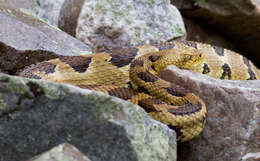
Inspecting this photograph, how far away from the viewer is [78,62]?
4961 mm

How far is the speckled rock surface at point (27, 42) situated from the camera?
15.7 feet

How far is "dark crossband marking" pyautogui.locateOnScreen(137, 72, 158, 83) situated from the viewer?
421 cm

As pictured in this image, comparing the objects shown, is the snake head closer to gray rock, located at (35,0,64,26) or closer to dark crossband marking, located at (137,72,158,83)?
dark crossband marking, located at (137,72,158,83)

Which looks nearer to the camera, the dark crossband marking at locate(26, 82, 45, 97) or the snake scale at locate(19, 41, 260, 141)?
the dark crossband marking at locate(26, 82, 45, 97)

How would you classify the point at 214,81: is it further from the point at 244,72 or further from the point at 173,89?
the point at 244,72

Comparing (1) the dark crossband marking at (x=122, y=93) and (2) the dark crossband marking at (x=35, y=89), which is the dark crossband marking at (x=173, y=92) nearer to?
(1) the dark crossband marking at (x=122, y=93)

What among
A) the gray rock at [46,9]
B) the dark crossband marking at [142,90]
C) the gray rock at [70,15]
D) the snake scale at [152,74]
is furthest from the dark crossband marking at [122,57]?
the gray rock at [46,9]

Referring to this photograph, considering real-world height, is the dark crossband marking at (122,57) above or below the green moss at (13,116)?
below

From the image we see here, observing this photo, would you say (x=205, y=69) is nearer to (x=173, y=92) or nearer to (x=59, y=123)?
(x=173, y=92)

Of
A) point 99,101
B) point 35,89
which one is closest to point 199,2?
point 99,101

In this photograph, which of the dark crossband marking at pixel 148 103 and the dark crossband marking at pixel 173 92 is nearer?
the dark crossband marking at pixel 148 103

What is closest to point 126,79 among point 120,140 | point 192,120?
point 192,120

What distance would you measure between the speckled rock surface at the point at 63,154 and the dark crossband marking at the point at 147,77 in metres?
1.99

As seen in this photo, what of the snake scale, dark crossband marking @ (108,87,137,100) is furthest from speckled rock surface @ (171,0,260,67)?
dark crossband marking @ (108,87,137,100)
